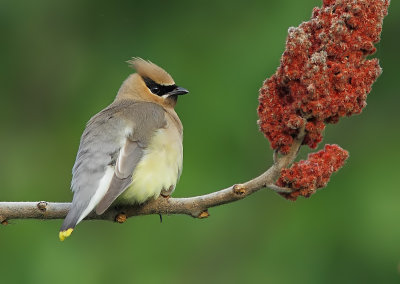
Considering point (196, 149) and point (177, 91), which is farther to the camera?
point (196, 149)

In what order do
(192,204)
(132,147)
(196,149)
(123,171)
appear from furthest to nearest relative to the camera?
(196,149) → (132,147) → (123,171) → (192,204)

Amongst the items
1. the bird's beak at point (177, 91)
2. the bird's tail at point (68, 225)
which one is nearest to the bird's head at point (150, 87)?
the bird's beak at point (177, 91)

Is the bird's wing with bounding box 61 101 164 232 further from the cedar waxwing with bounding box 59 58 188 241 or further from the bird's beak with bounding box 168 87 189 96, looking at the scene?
the bird's beak with bounding box 168 87 189 96

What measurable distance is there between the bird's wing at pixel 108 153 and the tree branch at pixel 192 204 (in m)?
0.10

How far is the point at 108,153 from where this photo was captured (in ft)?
16.6

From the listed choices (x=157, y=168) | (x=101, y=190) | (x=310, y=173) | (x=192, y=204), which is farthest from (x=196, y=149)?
(x=310, y=173)

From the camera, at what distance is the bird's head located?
5980 millimetres

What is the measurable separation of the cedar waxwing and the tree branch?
88 millimetres

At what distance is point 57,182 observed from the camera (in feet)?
30.2

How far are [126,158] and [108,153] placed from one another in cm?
9

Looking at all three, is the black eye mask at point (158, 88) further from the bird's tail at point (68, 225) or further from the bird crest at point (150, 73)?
the bird's tail at point (68, 225)

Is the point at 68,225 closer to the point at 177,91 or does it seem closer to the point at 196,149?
the point at 177,91

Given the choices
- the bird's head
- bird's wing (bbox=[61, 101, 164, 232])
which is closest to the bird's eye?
the bird's head

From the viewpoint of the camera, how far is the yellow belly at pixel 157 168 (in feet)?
16.4
